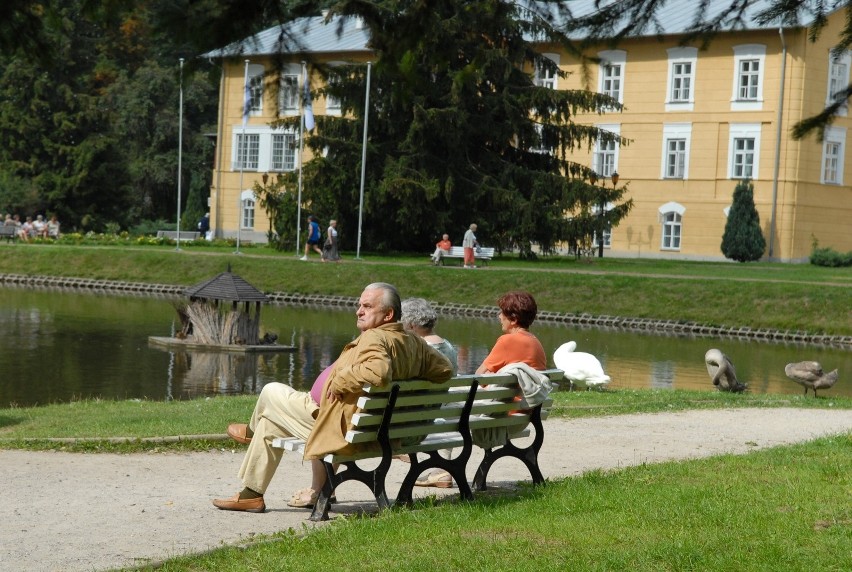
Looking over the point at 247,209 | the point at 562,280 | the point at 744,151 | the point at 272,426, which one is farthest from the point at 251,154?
the point at 272,426

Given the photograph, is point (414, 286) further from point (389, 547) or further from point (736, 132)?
point (389, 547)

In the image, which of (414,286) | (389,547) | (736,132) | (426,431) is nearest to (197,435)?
(426,431)

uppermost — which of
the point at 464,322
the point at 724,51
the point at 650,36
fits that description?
the point at 724,51

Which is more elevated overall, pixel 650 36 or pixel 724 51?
pixel 724 51

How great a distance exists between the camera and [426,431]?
329 inches

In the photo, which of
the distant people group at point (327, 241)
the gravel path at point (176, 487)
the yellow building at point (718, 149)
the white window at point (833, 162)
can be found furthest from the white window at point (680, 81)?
the gravel path at point (176, 487)

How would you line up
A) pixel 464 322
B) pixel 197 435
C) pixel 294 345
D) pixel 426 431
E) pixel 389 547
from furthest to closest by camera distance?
pixel 464 322 < pixel 294 345 < pixel 197 435 < pixel 426 431 < pixel 389 547

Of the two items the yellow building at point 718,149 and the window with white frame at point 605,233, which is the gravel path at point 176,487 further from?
the yellow building at point 718,149

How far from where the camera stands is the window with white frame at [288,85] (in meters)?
7.12

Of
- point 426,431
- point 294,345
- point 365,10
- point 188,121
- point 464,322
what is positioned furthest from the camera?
point 188,121

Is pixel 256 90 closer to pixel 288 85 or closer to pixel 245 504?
pixel 288 85

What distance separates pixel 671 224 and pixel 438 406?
5049 cm

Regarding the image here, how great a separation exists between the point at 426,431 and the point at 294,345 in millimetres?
19958

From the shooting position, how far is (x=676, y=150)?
5812 centimetres
